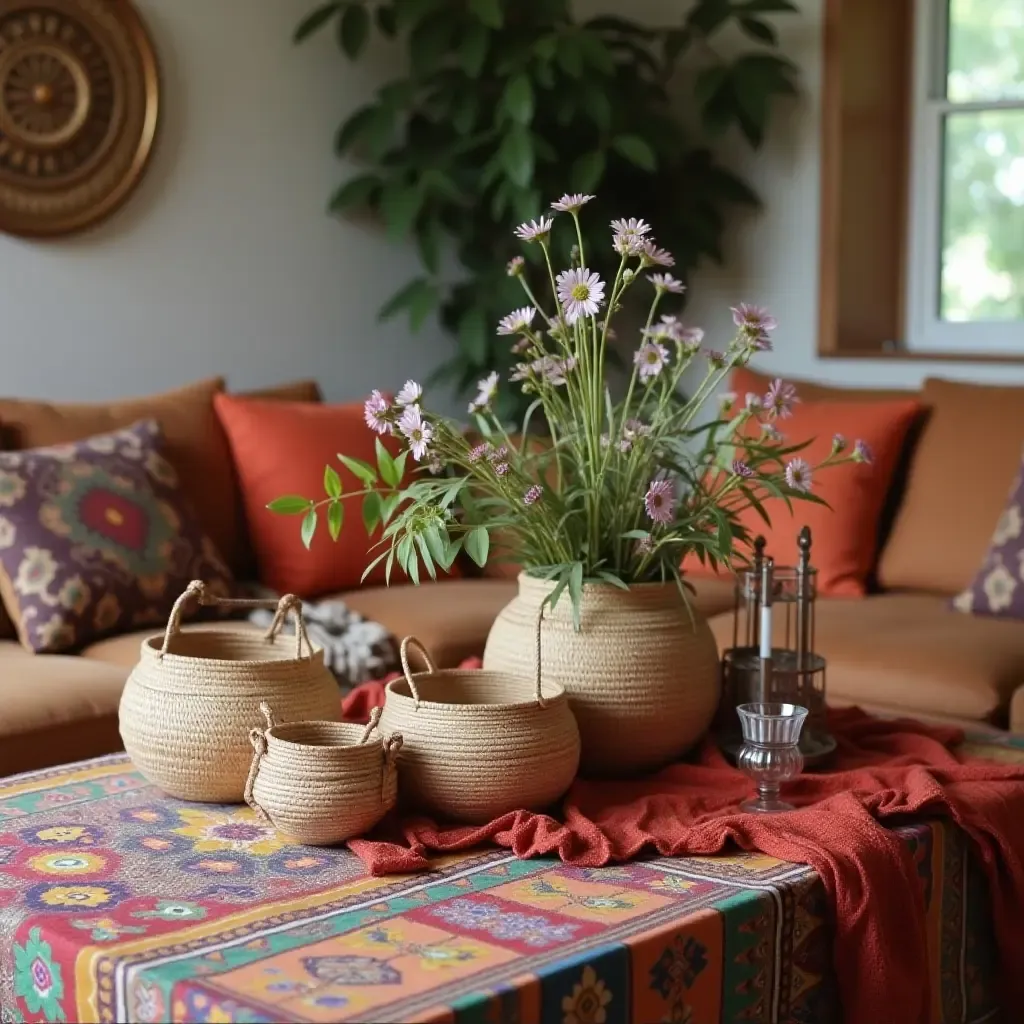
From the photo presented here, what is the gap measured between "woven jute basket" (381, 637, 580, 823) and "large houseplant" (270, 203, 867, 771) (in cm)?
12

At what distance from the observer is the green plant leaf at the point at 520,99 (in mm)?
3662

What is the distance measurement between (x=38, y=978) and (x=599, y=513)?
0.86 metres

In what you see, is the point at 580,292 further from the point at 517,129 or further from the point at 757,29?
the point at 757,29

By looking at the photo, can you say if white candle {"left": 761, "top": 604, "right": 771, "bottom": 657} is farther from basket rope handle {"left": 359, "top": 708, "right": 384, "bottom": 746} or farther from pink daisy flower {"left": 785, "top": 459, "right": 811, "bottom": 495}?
basket rope handle {"left": 359, "top": 708, "right": 384, "bottom": 746}

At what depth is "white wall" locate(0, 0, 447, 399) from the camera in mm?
3596

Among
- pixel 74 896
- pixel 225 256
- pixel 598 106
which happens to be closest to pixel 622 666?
pixel 74 896

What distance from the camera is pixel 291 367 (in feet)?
13.5

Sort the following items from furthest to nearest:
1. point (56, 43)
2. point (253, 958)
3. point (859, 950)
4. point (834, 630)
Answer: point (56, 43), point (834, 630), point (859, 950), point (253, 958)

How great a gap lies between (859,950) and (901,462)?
2.10m

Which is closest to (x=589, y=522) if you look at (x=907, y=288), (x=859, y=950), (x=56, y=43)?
(x=859, y=950)

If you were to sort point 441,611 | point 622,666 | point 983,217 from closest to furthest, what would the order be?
point 622,666 < point 441,611 < point 983,217

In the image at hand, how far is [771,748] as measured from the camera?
176 centimetres

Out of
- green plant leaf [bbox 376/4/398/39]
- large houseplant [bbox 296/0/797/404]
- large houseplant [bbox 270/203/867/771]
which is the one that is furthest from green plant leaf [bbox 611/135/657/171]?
large houseplant [bbox 270/203/867/771]

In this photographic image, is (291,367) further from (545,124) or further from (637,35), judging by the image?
(637,35)
